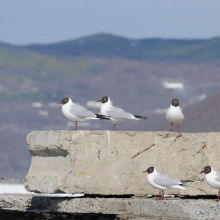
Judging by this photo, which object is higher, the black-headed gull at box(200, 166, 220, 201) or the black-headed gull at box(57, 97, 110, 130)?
the black-headed gull at box(57, 97, 110, 130)

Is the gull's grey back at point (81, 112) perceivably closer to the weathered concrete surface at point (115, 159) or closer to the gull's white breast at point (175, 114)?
the weathered concrete surface at point (115, 159)

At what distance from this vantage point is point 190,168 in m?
12.2

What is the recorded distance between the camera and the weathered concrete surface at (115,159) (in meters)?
11.7

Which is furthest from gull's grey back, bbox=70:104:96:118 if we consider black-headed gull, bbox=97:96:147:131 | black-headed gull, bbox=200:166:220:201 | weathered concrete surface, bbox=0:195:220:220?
black-headed gull, bbox=200:166:220:201

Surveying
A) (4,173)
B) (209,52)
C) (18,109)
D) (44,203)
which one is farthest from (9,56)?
(44,203)

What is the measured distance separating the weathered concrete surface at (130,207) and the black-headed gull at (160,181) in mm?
328

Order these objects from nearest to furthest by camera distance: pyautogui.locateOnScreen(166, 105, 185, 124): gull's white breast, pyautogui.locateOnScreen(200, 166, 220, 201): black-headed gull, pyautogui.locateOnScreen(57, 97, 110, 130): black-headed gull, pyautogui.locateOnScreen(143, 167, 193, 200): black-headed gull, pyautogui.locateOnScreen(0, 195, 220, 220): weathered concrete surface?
pyautogui.locateOnScreen(0, 195, 220, 220): weathered concrete surface, pyautogui.locateOnScreen(200, 166, 220, 201): black-headed gull, pyautogui.locateOnScreen(143, 167, 193, 200): black-headed gull, pyautogui.locateOnScreen(57, 97, 110, 130): black-headed gull, pyautogui.locateOnScreen(166, 105, 185, 124): gull's white breast

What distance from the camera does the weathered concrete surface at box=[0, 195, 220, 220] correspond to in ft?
33.8

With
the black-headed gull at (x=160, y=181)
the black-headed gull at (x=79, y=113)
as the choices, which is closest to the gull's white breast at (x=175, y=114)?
the black-headed gull at (x=79, y=113)

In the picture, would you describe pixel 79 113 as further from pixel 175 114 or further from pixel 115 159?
pixel 175 114

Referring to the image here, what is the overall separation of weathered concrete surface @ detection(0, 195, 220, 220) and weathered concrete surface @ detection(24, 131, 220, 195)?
357mm

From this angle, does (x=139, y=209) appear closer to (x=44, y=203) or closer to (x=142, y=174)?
(x=142, y=174)

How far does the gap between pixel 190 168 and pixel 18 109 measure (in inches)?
Answer: 3552

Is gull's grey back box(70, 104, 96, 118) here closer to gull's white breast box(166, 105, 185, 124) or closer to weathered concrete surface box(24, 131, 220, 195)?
weathered concrete surface box(24, 131, 220, 195)
